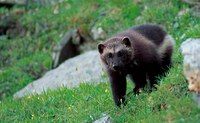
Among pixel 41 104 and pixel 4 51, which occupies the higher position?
pixel 41 104

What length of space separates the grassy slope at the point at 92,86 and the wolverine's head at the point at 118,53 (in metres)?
0.64

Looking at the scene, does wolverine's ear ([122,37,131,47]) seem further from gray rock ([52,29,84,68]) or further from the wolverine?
gray rock ([52,29,84,68])

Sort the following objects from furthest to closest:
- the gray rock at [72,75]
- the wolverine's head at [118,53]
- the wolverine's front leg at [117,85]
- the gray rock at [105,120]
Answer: the gray rock at [72,75] → the wolverine's front leg at [117,85] → the wolverine's head at [118,53] → the gray rock at [105,120]

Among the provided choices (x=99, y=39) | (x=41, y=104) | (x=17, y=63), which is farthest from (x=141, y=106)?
(x=17, y=63)

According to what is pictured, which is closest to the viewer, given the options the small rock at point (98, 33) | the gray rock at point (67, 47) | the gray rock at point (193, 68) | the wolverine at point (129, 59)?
the gray rock at point (193, 68)

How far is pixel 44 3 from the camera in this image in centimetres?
1609

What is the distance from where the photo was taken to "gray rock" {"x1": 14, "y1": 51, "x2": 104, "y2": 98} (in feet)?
34.4

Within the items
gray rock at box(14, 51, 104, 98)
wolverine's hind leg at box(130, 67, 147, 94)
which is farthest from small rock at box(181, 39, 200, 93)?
gray rock at box(14, 51, 104, 98)

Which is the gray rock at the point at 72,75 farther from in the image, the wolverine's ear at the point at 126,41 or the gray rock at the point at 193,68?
the gray rock at the point at 193,68

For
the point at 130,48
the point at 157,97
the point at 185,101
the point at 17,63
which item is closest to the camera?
the point at 185,101

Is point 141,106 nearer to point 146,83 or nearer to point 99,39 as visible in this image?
point 146,83

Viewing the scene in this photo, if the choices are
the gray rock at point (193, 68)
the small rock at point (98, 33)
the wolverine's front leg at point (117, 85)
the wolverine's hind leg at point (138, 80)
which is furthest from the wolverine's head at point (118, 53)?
the small rock at point (98, 33)

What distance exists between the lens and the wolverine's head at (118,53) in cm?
687

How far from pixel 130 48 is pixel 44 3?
9557 millimetres
